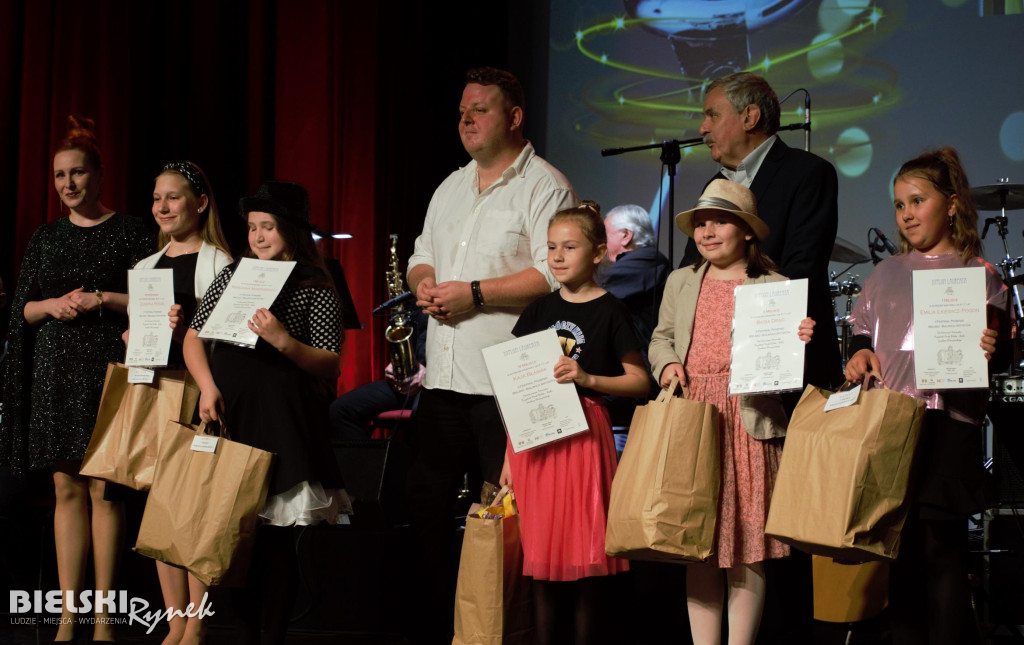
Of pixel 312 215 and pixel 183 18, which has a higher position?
pixel 183 18

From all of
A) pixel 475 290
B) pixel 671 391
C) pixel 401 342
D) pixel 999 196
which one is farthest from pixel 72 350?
pixel 999 196

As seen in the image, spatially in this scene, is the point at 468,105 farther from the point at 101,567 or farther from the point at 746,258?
the point at 101,567

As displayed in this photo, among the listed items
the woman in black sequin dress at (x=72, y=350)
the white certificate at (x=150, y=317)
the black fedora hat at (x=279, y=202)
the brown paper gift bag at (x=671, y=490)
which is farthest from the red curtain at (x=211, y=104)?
the brown paper gift bag at (x=671, y=490)

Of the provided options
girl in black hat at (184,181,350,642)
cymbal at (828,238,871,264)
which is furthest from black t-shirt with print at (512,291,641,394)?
cymbal at (828,238,871,264)

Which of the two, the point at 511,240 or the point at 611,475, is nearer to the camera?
the point at 611,475

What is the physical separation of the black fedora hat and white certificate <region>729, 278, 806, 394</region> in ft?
4.86

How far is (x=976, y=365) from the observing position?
231 cm

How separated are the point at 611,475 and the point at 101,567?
6.09ft

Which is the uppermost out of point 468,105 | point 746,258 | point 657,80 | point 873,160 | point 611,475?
point 657,80

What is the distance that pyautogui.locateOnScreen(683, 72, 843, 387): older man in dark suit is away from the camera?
266 centimetres

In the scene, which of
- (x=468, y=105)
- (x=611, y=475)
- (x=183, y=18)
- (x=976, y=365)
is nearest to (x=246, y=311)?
(x=468, y=105)

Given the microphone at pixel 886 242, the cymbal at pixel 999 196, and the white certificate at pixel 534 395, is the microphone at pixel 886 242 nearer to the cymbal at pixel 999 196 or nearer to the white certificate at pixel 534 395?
the cymbal at pixel 999 196

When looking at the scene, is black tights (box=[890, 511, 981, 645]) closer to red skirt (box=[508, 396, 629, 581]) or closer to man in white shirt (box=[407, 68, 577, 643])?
red skirt (box=[508, 396, 629, 581])

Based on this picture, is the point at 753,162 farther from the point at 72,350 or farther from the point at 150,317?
the point at 72,350
